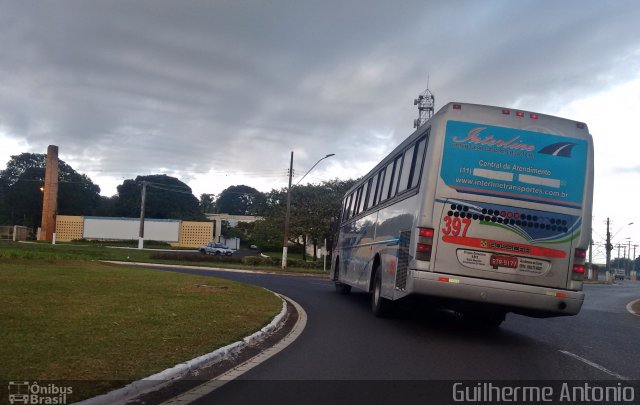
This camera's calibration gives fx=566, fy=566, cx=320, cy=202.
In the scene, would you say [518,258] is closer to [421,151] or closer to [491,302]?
[491,302]

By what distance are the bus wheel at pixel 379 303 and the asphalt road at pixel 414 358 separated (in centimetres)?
22

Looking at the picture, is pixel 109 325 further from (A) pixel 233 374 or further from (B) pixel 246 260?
(B) pixel 246 260

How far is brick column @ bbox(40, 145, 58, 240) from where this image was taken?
5775 centimetres

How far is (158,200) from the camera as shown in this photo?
3627 inches

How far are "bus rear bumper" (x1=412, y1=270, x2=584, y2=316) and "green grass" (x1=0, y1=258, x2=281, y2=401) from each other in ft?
10.4

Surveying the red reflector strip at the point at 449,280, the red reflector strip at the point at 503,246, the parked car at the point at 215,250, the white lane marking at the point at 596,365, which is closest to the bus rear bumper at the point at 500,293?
the red reflector strip at the point at 449,280

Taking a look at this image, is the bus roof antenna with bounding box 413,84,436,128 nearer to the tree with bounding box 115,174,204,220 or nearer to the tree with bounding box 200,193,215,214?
the tree with bounding box 115,174,204,220

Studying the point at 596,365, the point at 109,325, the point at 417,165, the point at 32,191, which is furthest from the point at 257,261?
the point at 32,191

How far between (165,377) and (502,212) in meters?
5.93

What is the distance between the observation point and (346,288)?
65.3ft

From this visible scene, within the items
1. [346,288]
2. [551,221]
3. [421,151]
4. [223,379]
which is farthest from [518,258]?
[346,288]

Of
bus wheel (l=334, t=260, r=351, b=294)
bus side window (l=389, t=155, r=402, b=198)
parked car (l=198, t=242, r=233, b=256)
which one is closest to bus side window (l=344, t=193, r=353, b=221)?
bus wheel (l=334, t=260, r=351, b=294)

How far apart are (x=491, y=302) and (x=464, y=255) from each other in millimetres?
861

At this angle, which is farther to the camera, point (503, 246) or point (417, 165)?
point (417, 165)
